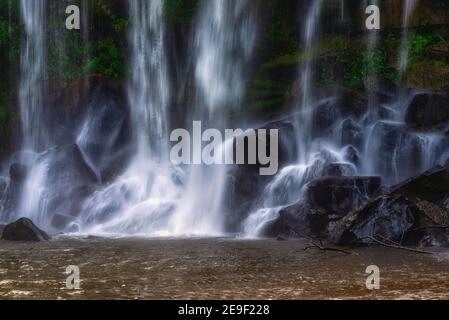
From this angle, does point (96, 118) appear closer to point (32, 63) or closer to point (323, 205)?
point (32, 63)

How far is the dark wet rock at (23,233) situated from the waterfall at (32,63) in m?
10.5

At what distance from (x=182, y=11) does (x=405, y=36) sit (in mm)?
7951

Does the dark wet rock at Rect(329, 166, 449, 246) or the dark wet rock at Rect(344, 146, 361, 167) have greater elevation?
the dark wet rock at Rect(344, 146, 361, 167)

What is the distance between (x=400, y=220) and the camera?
32.4ft

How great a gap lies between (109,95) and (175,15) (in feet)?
12.6

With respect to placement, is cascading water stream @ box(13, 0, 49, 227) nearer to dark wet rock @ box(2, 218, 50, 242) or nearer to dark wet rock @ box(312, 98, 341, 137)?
dark wet rock @ box(2, 218, 50, 242)

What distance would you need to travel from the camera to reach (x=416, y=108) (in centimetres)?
1509

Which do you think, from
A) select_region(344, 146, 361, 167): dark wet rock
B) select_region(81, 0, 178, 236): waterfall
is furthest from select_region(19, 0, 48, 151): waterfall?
select_region(344, 146, 361, 167): dark wet rock

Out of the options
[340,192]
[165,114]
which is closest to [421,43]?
[340,192]

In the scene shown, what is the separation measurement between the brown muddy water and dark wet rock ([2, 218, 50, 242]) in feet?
3.21

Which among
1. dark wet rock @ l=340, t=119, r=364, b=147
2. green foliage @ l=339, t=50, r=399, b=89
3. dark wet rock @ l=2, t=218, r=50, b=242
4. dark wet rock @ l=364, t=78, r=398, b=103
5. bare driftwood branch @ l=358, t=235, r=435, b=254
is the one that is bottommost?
dark wet rock @ l=2, t=218, r=50, b=242

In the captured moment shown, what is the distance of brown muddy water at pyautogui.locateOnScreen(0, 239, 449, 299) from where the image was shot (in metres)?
5.97

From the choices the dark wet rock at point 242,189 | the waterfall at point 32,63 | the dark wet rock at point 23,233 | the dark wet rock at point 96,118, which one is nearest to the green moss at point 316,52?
the dark wet rock at point 96,118

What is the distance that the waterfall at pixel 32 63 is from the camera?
2178cm
